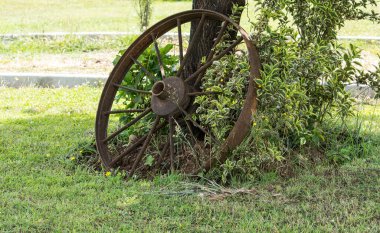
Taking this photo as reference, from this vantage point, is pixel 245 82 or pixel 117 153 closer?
pixel 245 82

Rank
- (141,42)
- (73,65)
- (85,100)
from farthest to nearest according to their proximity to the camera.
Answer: (73,65) → (85,100) → (141,42)

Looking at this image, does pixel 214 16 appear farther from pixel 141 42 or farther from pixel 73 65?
pixel 73 65

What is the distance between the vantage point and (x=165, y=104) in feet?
18.0

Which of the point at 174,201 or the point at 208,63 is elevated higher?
the point at 208,63

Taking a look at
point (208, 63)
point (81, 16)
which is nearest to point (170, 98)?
point (208, 63)

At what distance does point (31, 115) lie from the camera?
7.90 m

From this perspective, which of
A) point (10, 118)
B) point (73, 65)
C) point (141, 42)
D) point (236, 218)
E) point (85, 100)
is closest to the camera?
point (236, 218)

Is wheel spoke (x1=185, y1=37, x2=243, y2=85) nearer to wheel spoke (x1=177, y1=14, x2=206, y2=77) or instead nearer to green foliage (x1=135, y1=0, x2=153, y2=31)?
wheel spoke (x1=177, y1=14, x2=206, y2=77)

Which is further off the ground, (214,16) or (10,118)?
(214,16)

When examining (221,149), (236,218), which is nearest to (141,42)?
(221,149)

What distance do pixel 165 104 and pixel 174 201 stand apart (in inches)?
38.7

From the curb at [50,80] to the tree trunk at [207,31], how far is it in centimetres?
367

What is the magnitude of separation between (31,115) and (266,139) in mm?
3634

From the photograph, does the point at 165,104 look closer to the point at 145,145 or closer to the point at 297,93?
the point at 145,145
